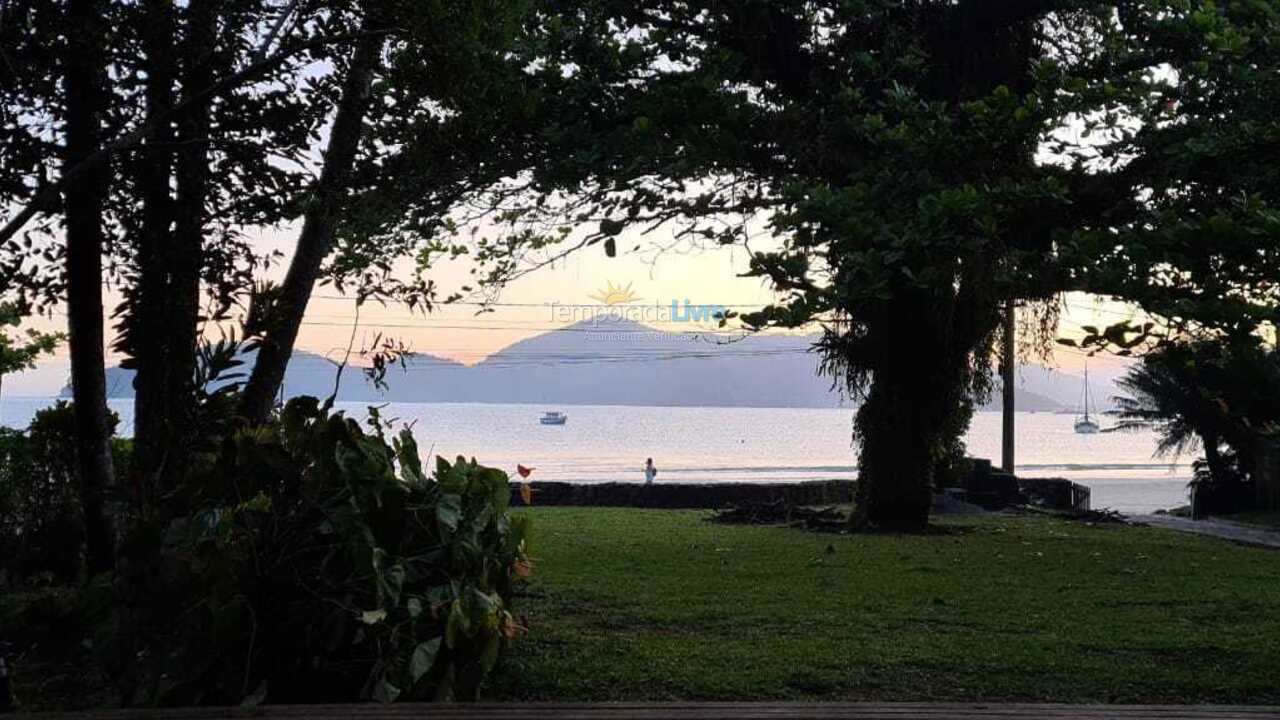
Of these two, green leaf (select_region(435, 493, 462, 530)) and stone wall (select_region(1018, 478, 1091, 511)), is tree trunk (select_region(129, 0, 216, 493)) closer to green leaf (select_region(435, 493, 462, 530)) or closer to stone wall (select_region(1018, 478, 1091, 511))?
green leaf (select_region(435, 493, 462, 530))

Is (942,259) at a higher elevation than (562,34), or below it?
below

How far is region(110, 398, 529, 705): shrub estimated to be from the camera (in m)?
4.82

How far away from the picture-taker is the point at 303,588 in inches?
200

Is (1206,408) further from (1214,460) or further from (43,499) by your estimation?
(43,499)

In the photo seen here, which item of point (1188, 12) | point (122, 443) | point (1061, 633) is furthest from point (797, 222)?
point (122, 443)

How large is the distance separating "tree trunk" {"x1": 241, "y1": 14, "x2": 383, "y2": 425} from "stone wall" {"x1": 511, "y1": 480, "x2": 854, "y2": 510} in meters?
13.6

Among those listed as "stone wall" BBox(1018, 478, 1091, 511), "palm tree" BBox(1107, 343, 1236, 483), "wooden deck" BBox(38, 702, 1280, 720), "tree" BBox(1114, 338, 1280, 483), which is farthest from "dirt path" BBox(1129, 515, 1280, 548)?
"wooden deck" BBox(38, 702, 1280, 720)

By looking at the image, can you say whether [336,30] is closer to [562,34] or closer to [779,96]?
[562,34]

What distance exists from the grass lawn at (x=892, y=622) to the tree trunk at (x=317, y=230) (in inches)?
91.9

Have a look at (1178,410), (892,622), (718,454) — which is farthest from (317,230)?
(718,454)

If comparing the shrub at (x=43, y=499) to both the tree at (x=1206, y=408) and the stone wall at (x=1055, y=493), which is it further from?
the stone wall at (x=1055, y=493)

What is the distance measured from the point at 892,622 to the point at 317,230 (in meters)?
4.67

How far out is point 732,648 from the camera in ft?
21.9

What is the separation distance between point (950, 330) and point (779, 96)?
3680 mm
